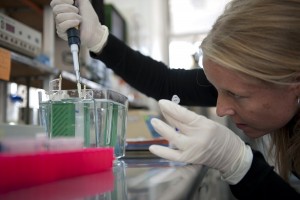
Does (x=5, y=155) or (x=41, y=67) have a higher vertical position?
(x=41, y=67)

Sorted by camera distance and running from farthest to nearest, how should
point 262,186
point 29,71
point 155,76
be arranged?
point 29,71 < point 155,76 < point 262,186

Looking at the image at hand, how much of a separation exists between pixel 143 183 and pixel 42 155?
16cm

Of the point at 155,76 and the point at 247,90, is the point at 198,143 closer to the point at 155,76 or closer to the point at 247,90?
the point at 247,90

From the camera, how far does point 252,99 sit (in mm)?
856

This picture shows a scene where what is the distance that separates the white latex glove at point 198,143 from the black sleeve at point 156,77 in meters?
0.52

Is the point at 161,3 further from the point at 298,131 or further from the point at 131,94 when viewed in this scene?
the point at 298,131

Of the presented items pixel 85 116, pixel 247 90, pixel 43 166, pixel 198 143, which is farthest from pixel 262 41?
pixel 43 166

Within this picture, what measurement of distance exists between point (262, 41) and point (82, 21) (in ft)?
1.93

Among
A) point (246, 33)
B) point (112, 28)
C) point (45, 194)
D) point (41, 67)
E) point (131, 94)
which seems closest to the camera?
point (45, 194)

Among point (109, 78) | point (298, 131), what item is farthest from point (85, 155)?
point (109, 78)

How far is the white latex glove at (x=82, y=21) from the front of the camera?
0.99 meters

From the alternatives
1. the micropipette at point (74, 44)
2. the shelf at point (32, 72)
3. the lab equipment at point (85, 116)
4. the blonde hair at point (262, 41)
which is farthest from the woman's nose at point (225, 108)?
the shelf at point (32, 72)

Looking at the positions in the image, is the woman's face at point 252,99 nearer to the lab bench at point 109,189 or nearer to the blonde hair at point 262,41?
the blonde hair at point 262,41

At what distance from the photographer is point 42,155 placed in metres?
0.46
